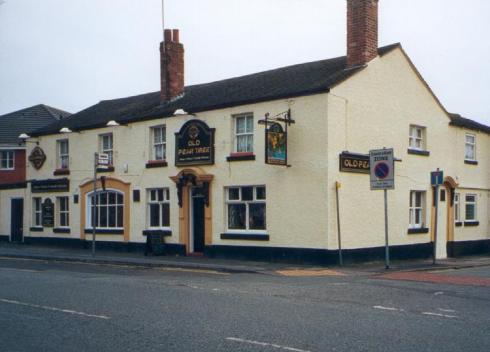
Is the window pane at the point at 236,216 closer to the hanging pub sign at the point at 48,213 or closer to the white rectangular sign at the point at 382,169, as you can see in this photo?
the white rectangular sign at the point at 382,169

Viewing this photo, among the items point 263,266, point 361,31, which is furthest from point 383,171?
point 361,31

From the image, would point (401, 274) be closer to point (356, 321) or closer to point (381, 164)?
point (381, 164)

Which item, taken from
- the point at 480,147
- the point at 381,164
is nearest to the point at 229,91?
the point at 381,164

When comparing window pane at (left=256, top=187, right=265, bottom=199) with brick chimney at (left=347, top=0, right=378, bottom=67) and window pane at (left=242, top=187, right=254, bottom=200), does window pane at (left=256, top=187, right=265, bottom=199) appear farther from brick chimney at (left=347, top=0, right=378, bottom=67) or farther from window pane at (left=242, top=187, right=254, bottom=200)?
brick chimney at (left=347, top=0, right=378, bottom=67)

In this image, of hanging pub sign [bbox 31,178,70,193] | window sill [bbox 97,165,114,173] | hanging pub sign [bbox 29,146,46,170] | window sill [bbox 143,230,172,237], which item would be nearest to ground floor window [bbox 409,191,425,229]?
window sill [bbox 143,230,172,237]

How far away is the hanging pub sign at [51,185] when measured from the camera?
28672 millimetres

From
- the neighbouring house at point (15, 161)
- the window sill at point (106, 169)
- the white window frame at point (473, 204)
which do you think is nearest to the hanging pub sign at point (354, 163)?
the white window frame at point (473, 204)

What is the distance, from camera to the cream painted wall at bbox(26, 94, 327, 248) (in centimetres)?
1981

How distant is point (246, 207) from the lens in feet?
72.0

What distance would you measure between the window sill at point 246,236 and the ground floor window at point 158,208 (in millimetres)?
3489

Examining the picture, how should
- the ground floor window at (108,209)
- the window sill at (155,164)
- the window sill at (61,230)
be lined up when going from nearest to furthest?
the window sill at (155,164) → the ground floor window at (108,209) → the window sill at (61,230)

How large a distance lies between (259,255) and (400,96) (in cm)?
827

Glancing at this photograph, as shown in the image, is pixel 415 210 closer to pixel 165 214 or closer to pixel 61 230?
pixel 165 214

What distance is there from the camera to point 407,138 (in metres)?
23.4
